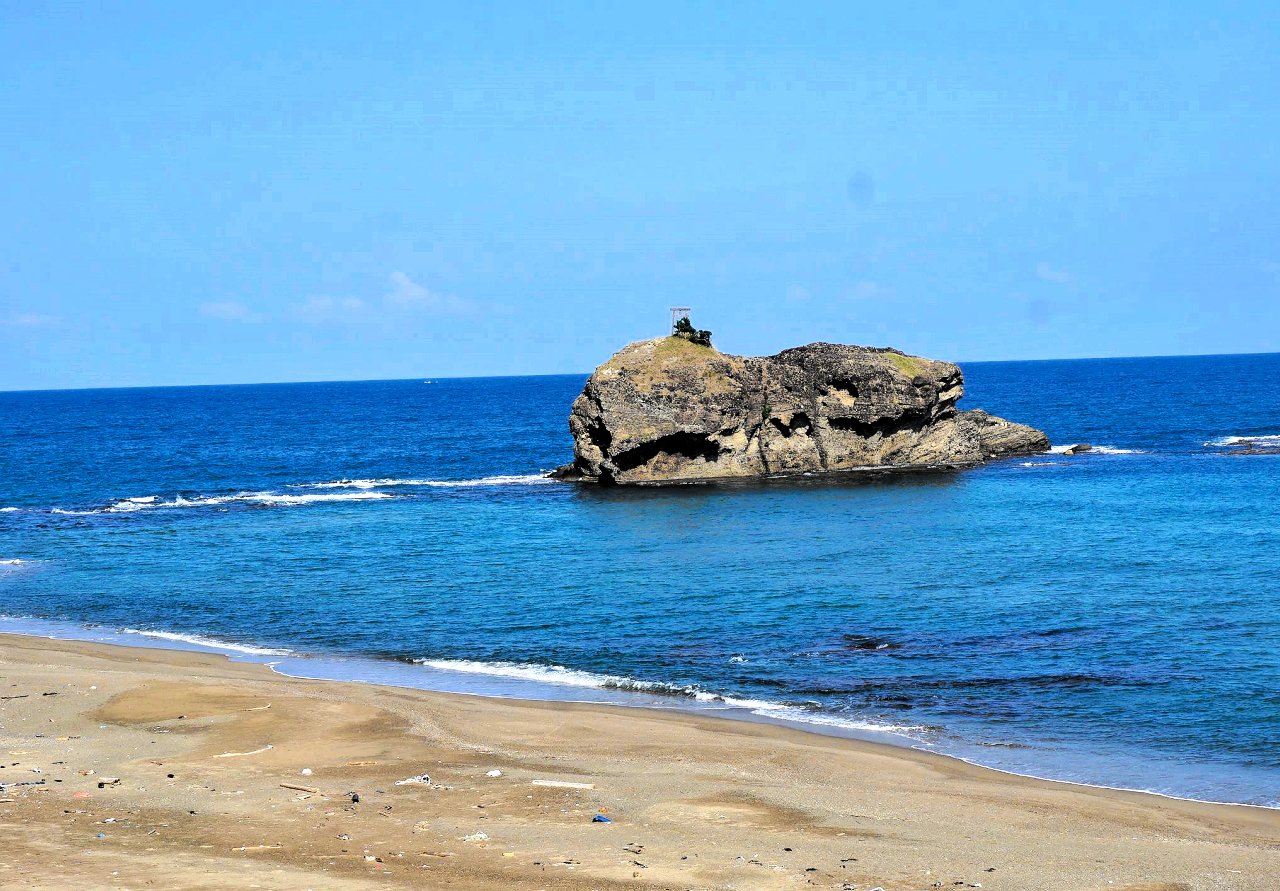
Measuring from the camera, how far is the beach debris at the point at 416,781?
18750mm

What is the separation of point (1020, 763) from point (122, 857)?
14716 millimetres

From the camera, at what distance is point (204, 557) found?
46969mm

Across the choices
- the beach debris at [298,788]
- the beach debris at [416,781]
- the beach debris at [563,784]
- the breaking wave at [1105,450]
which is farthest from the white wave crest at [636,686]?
the breaking wave at [1105,450]

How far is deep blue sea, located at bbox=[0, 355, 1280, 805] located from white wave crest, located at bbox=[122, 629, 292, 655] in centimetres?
14

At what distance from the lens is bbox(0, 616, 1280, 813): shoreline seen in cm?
2216

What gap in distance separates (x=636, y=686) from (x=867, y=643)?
6.44 m

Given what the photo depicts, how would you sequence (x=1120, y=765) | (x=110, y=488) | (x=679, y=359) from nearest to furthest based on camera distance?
(x=1120, y=765) → (x=679, y=359) → (x=110, y=488)

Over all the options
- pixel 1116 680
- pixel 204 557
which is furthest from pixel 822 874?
pixel 204 557

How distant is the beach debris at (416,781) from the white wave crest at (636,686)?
8.33 m

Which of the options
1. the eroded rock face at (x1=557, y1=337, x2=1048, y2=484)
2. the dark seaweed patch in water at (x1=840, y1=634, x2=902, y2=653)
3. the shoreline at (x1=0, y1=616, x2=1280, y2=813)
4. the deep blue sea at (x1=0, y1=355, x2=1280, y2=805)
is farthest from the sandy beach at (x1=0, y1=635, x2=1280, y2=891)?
the eroded rock face at (x1=557, y1=337, x2=1048, y2=484)

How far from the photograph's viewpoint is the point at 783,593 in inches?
1439

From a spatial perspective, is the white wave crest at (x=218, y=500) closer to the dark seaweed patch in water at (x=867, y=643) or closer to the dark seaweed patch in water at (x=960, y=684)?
the dark seaweed patch in water at (x=867, y=643)

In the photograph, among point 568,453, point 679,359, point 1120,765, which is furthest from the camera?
point 568,453

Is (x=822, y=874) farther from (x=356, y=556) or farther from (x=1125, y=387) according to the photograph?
(x=1125, y=387)
